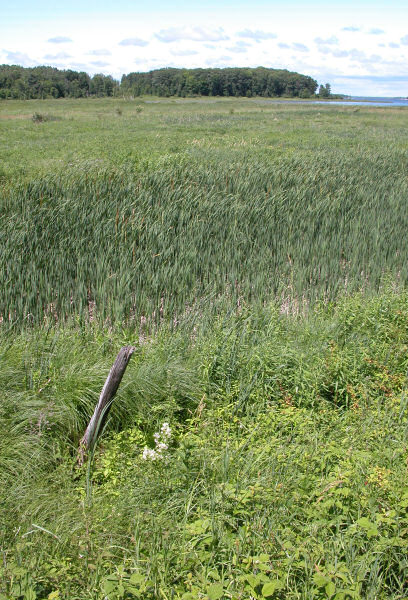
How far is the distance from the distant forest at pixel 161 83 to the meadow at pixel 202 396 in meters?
91.6

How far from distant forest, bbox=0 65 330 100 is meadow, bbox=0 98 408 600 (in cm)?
9158

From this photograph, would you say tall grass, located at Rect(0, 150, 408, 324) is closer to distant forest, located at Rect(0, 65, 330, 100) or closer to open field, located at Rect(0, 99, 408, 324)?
open field, located at Rect(0, 99, 408, 324)

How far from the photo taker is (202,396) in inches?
155

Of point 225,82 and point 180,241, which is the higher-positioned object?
point 225,82

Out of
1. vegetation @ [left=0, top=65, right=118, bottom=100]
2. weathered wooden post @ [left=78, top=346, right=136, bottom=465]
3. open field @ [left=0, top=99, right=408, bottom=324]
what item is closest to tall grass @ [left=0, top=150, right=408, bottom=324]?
open field @ [left=0, top=99, right=408, bottom=324]

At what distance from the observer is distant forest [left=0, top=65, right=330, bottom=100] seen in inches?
3937

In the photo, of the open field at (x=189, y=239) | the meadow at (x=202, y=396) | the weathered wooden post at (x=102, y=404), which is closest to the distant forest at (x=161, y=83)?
the open field at (x=189, y=239)

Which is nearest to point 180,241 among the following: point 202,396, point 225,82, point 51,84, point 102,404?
point 202,396

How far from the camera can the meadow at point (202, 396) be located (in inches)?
91.4

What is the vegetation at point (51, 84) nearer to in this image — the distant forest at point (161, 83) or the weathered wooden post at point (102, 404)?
the distant forest at point (161, 83)

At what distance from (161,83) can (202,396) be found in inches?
5679

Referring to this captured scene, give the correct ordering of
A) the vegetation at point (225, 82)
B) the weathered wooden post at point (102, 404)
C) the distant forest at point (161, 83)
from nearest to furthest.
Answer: the weathered wooden post at point (102, 404)
the distant forest at point (161, 83)
the vegetation at point (225, 82)

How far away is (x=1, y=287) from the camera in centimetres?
530

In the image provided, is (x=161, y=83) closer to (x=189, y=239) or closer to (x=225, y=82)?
(x=225, y=82)
